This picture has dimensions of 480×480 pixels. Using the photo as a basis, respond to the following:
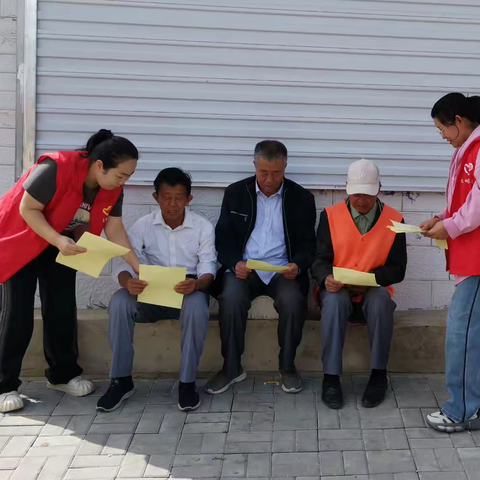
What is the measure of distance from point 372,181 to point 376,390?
1.27 m

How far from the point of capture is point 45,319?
4.00 m

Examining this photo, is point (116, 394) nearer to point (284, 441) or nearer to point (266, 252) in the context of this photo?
point (284, 441)

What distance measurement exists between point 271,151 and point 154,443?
1937mm

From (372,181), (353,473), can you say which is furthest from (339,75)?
(353,473)

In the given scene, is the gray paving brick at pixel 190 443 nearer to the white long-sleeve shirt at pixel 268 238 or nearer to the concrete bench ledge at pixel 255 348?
the concrete bench ledge at pixel 255 348

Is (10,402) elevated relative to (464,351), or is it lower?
lower

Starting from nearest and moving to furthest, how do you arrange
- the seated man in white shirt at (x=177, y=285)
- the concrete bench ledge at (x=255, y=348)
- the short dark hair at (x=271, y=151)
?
the seated man in white shirt at (x=177, y=285)
the short dark hair at (x=271, y=151)
the concrete bench ledge at (x=255, y=348)

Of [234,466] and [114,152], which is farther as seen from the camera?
[114,152]

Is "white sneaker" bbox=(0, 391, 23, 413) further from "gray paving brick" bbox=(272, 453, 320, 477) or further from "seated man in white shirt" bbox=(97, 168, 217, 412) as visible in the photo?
"gray paving brick" bbox=(272, 453, 320, 477)

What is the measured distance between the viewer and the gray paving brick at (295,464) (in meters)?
3.16

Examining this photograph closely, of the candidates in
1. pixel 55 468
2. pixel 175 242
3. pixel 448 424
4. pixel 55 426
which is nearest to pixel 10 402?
pixel 55 426

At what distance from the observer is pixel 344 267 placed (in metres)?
4.12

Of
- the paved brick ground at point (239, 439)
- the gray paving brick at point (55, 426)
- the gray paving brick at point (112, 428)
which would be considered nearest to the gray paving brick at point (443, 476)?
the paved brick ground at point (239, 439)

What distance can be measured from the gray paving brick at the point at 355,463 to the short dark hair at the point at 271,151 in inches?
73.9
